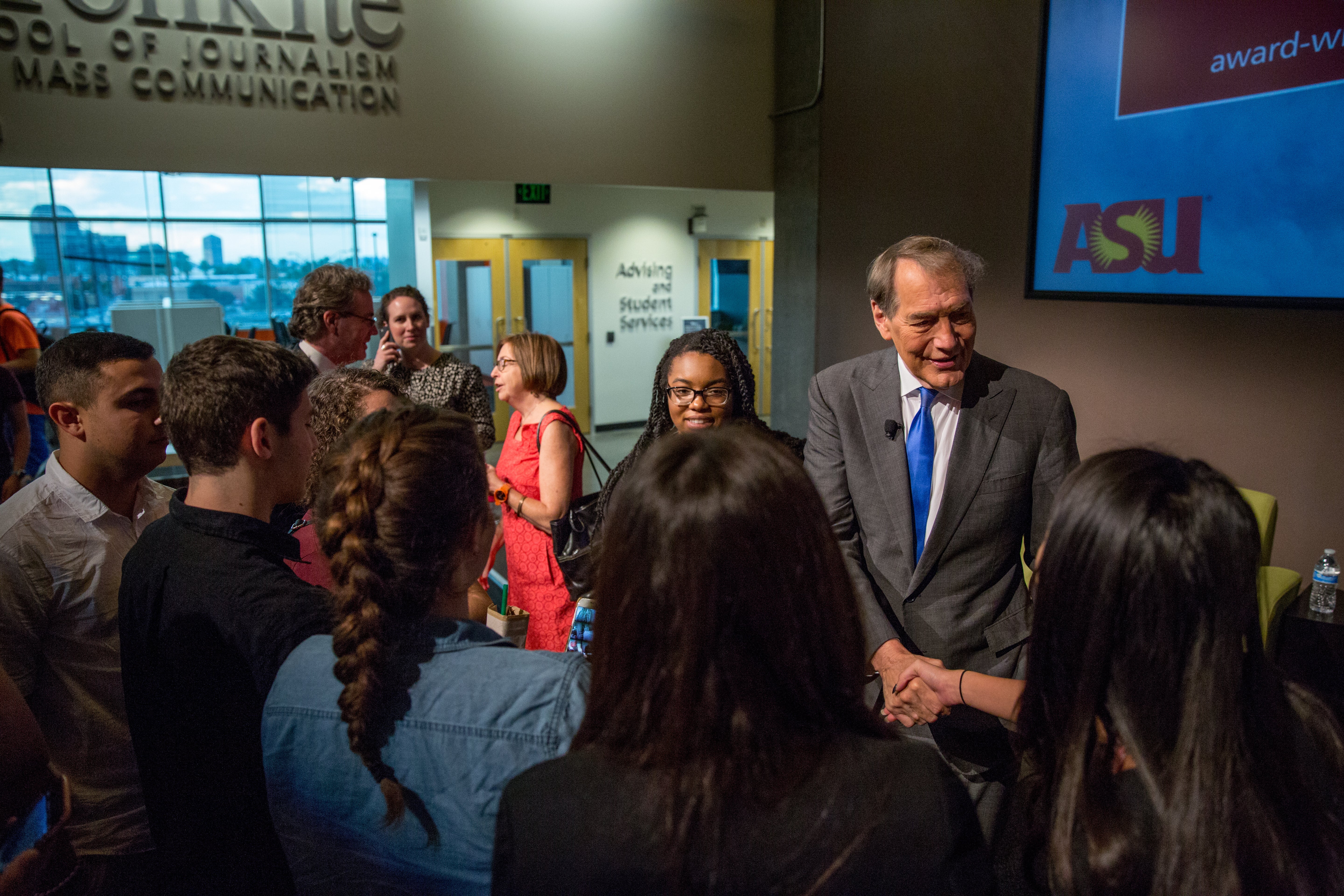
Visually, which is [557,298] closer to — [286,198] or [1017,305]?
[286,198]

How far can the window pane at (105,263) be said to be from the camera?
9742 mm

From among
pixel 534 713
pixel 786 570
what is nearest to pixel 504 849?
pixel 534 713

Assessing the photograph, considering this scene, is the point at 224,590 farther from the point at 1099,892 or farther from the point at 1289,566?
the point at 1289,566

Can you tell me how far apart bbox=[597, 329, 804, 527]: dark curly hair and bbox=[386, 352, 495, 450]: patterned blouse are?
46.0 inches

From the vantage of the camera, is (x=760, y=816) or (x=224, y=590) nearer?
(x=760, y=816)

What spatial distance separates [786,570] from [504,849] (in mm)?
402

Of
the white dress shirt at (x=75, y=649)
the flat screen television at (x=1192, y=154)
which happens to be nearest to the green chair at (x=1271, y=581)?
the flat screen television at (x=1192, y=154)

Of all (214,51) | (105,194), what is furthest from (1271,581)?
(105,194)

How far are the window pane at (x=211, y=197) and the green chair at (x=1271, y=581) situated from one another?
10604mm

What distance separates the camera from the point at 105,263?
Result: 10.1m

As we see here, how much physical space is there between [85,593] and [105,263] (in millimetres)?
10468

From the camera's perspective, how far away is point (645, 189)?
32.4 ft

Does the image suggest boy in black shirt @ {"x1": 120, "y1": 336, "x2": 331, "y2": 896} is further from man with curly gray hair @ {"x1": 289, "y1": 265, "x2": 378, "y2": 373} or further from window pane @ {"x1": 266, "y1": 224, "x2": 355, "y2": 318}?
window pane @ {"x1": 266, "y1": 224, "x2": 355, "y2": 318}

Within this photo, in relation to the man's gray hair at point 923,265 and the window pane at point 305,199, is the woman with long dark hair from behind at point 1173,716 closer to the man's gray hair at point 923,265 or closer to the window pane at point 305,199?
the man's gray hair at point 923,265
